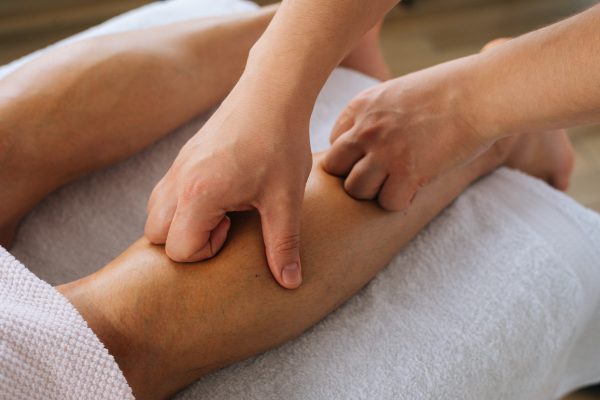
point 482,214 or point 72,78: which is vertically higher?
point 72,78

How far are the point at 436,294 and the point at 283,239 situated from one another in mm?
229

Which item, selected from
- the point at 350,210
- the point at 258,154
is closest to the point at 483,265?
the point at 350,210

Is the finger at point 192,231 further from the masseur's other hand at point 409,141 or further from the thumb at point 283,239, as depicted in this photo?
the masseur's other hand at point 409,141

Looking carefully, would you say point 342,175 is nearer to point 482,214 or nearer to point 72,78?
point 482,214

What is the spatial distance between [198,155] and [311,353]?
264mm

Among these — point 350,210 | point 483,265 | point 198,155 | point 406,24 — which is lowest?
point 406,24

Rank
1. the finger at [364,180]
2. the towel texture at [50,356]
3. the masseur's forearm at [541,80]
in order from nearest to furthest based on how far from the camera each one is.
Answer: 1. the towel texture at [50,356]
2. the masseur's forearm at [541,80]
3. the finger at [364,180]

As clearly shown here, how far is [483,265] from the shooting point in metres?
0.84

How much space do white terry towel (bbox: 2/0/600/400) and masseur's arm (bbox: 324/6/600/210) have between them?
4.2 inches

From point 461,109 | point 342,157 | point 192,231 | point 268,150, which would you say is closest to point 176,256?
point 192,231

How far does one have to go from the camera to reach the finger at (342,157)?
0.84 meters

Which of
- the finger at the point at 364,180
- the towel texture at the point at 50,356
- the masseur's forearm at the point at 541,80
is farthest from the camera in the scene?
the finger at the point at 364,180

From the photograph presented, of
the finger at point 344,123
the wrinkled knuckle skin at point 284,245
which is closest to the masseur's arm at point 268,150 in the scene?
the wrinkled knuckle skin at point 284,245

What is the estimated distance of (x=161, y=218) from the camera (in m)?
0.74
